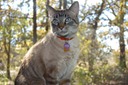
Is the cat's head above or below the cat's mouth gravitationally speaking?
above

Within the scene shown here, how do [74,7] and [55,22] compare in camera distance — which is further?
[74,7]

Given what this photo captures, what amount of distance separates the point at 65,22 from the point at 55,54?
0.61m

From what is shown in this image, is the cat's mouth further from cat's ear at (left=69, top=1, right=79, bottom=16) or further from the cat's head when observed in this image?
cat's ear at (left=69, top=1, right=79, bottom=16)

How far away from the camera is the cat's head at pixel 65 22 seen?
17.2 feet

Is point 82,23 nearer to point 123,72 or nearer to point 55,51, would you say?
point 123,72

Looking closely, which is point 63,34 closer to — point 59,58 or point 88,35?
point 59,58

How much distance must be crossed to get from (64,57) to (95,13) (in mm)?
18050

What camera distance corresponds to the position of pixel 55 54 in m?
5.38

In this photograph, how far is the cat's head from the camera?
5.25m

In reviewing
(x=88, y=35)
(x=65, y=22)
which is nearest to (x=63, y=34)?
(x=65, y=22)

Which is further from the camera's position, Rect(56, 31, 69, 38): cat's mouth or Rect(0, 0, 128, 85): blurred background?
Rect(0, 0, 128, 85): blurred background

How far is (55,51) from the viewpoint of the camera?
541cm

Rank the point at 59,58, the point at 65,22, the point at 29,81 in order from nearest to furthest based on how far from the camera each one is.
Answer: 1. the point at 65,22
2. the point at 59,58
3. the point at 29,81

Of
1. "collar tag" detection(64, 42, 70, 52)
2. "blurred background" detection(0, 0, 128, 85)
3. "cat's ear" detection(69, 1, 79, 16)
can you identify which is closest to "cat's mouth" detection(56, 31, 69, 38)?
"collar tag" detection(64, 42, 70, 52)
